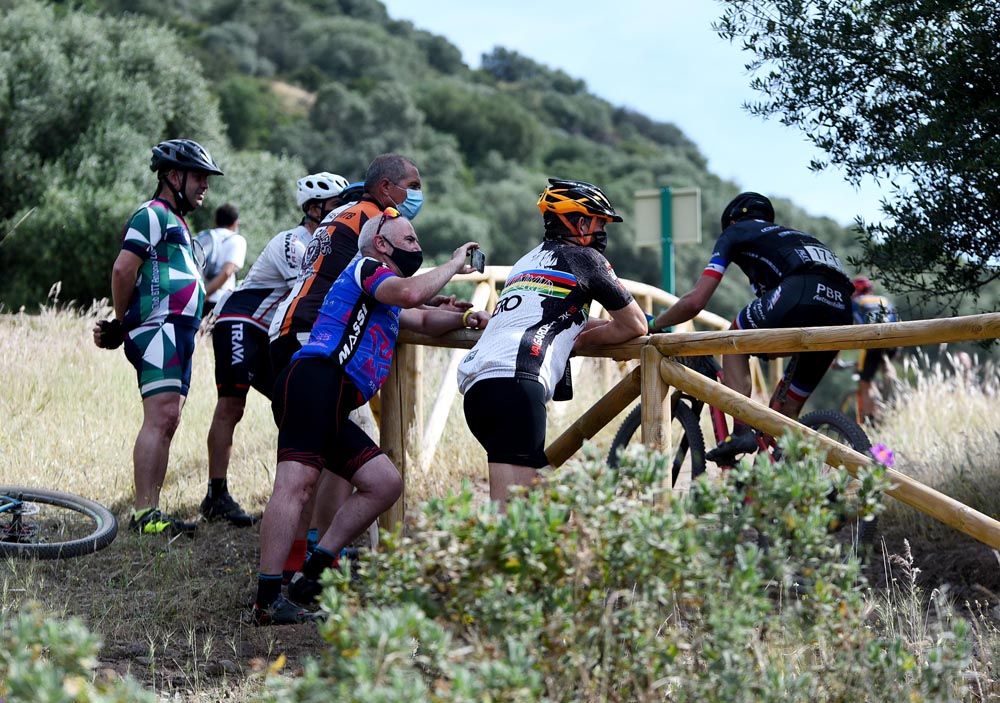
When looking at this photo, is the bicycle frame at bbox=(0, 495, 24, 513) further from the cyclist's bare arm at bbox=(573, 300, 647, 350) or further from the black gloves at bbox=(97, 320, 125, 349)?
the cyclist's bare arm at bbox=(573, 300, 647, 350)

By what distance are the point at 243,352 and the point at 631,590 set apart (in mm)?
3682

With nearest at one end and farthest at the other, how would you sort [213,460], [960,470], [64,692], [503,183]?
[64,692]
[213,460]
[960,470]
[503,183]

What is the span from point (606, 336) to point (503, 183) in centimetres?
4765

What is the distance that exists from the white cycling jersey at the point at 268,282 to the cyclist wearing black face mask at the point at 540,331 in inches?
70.4

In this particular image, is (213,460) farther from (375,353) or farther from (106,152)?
(106,152)

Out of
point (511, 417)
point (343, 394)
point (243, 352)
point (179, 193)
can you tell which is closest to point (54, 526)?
point (243, 352)

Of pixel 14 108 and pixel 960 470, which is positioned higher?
pixel 14 108

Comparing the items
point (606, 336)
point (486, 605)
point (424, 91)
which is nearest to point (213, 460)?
point (606, 336)

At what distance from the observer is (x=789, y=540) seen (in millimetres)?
3027

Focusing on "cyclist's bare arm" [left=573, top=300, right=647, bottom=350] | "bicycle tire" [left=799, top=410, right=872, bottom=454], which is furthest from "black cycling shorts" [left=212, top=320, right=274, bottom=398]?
"bicycle tire" [left=799, top=410, right=872, bottom=454]

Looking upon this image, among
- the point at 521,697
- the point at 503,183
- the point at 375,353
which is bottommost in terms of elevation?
the point at 521,697

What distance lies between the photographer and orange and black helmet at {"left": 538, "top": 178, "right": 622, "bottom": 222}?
4.88 m

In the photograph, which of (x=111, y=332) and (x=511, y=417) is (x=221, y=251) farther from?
(x=511, y=417)

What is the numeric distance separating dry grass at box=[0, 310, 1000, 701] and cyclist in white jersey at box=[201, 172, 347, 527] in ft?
2.05
